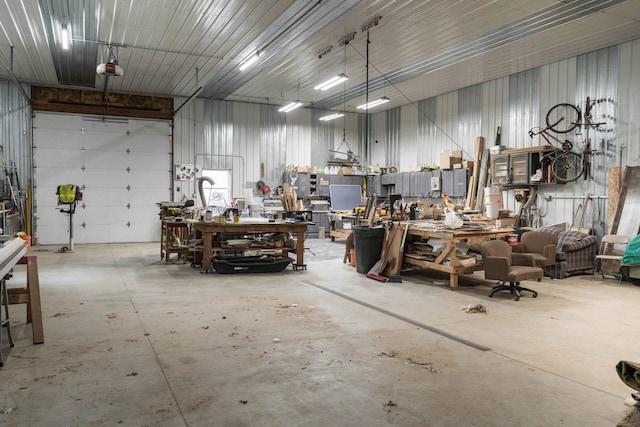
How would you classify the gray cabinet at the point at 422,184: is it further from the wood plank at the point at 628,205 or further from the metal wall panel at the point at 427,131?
the wood plank at the point at 628,205

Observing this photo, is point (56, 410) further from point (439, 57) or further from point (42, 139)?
point (42, 139)

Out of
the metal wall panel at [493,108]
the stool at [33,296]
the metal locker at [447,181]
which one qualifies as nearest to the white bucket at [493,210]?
the metal wall panel at [493,108]

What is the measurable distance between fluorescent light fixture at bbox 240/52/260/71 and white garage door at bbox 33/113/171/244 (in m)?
3.97

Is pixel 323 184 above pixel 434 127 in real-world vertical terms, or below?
below

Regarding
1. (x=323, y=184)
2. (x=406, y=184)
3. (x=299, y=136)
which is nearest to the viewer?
(x=406, y=184)

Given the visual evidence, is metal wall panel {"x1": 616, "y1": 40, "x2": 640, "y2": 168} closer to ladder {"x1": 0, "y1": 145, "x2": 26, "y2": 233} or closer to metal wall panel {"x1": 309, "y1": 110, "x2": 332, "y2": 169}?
metal wall panel {"x1": 309, "y1": 110, "x2": 332, "y2": 169}

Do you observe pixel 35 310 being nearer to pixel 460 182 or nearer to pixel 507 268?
pixel 507 268

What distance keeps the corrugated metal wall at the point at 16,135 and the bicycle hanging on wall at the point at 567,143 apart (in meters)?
11.9

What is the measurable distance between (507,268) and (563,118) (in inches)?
193

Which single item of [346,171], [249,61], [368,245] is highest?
[249,61]

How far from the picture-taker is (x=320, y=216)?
46.4 ft

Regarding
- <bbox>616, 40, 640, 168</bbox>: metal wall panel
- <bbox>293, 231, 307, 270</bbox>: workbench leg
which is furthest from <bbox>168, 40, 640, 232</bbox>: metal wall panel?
<bbox>293, 231, 307, 270</bbox>: workbench leg

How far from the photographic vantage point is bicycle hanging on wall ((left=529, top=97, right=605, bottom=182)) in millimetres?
8672

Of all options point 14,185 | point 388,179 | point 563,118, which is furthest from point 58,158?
point 563,118
